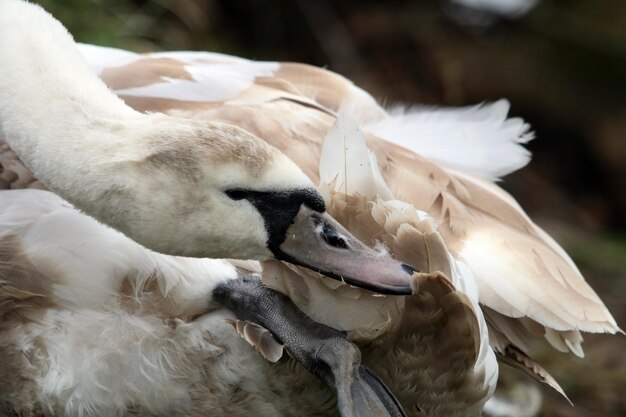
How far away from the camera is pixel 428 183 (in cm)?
340

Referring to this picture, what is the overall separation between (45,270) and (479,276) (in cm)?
107

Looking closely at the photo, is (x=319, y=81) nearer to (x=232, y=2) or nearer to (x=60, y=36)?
(x=60, y=36)

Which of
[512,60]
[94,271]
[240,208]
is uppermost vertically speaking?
[240,208]

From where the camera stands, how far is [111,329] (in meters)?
2.90

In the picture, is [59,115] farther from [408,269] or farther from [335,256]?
[408,269]

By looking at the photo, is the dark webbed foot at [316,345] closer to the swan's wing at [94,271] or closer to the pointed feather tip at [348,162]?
the swan's wing at [94,271]

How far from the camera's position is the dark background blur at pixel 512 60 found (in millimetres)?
7410

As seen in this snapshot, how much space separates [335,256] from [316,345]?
0.25m

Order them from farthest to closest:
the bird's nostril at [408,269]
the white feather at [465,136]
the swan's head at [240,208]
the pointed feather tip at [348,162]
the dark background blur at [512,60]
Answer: the dark background blur at [512,60] < the white feather at [465,136] < the pointed feather tip at [348,162] < the bird's nostril at [408,269] < the swan's head at [240,208]

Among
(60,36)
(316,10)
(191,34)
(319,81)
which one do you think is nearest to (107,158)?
(60,36)

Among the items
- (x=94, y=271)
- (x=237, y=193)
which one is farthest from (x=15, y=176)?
(x=237, y=193)

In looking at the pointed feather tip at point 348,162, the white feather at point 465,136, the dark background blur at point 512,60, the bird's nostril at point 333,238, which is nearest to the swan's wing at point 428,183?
the white feather at point 465,136

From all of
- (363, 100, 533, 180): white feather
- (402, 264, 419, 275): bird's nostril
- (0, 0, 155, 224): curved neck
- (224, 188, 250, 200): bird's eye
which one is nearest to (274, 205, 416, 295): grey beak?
(402, 264, 419, 275): bird's nostril

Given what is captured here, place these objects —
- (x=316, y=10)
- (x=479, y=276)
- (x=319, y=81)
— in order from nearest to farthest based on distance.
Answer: (x=479, y=276), (x=319, y=81), (x=316, y=10)
